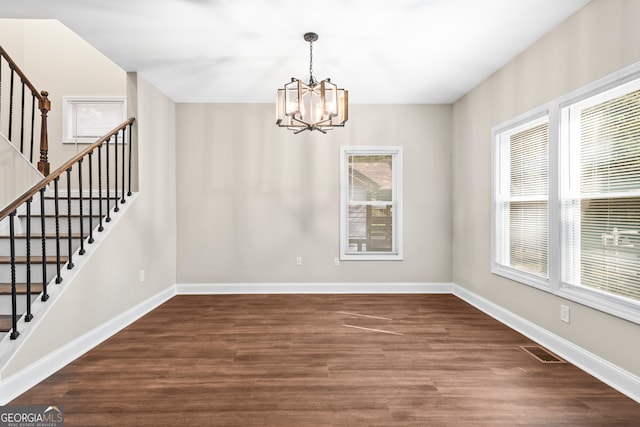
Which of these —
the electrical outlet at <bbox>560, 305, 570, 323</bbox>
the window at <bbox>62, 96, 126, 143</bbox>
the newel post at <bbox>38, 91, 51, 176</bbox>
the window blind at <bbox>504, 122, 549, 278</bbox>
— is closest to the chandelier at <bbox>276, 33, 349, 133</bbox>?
the window blind at <bbox>504, 122, 549, 278</bbox>

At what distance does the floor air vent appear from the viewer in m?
2.62

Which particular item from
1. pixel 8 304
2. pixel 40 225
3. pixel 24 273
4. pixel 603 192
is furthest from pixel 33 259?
pixel 603 192

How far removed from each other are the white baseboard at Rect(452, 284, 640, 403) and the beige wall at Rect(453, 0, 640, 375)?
53 mm

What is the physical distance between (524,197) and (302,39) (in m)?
2.68

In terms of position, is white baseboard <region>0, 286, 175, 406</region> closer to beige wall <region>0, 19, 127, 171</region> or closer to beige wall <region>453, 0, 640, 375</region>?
beige wall <region>0, 19, 127, 171</region>

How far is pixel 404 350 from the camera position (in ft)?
9.16

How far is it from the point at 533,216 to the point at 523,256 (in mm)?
425

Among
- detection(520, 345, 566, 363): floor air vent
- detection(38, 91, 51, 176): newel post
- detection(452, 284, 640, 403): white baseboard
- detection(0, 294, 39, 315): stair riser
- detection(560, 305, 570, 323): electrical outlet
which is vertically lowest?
detection(520, 345, 566, 363): floor air vent

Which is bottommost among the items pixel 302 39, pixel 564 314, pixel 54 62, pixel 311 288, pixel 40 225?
pixel 311 288

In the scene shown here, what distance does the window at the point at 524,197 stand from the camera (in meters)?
3.08

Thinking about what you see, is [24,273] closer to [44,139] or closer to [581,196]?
[44,139]

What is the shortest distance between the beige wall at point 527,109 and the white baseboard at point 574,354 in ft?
0.17

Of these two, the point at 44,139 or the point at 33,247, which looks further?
the point at 44,139

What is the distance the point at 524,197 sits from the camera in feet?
11.0
